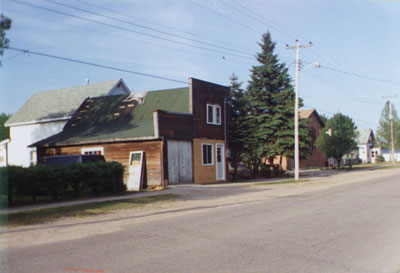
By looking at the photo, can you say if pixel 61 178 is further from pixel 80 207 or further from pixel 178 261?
pixel 178 261

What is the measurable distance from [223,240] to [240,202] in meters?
7.56

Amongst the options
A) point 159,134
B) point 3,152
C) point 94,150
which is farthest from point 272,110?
point 3,152

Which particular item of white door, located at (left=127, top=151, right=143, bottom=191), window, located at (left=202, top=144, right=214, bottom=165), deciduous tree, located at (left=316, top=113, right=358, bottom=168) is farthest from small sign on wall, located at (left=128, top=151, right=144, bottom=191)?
deciduous tree, located at (left=316, top=113, right=358, bottom=168)

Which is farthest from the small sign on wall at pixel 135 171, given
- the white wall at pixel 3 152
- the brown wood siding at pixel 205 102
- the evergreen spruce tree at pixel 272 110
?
the white wall at pixel 3 152

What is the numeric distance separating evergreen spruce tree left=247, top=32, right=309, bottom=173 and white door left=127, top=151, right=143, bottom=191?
39.5 ft

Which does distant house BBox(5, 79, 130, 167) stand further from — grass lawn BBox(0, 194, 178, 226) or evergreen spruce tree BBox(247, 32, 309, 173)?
grass lawn BBox(0, 194, 178, 226)

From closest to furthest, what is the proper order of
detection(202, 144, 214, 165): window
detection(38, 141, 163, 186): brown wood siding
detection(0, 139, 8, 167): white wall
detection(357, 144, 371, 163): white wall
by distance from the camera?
1. detection(38, 141, 163, 186): brown wood siding
2. detection(202, 144, 214, 165): window
3. detection(0, 139, 8, 167): white wall
4. detection(357, 144, 371, 163): white wall

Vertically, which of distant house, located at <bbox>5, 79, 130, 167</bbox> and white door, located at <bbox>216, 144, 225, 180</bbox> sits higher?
distant house, located at <bbox>5, 79, 130, 167</bbox>

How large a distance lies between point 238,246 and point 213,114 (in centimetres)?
2045

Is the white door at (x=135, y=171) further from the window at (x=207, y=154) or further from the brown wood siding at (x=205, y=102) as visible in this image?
the window at (x=207, y=154)

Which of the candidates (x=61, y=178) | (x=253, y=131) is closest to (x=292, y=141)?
(x=253, y=131)

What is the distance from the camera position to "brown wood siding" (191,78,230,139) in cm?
2592

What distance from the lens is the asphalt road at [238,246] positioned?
6324 millimetres

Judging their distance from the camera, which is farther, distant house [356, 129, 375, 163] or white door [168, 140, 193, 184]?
distant house [356, 129, 375, 163]
